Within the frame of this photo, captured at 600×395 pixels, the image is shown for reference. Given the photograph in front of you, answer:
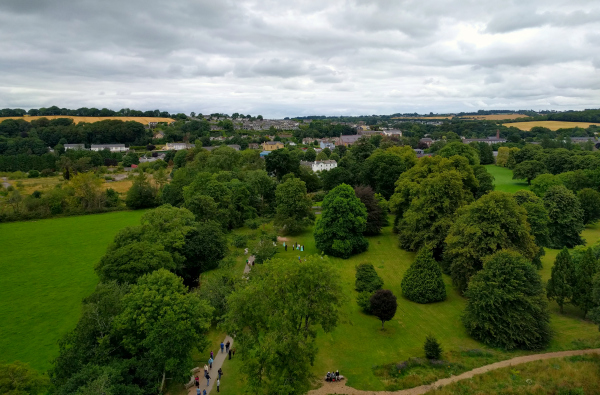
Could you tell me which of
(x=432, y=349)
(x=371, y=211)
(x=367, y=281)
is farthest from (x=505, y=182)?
(x=432, y=349)

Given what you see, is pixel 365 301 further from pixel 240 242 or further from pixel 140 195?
pixel 140 195

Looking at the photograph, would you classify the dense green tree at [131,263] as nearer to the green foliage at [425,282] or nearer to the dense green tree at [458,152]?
the green foliage at [425,282]

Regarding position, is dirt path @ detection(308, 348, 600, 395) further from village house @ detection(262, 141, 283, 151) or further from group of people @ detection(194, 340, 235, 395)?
village house @ detection(262, 141, 283, 151)

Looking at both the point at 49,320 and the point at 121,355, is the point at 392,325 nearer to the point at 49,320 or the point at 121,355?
the point at 121,355

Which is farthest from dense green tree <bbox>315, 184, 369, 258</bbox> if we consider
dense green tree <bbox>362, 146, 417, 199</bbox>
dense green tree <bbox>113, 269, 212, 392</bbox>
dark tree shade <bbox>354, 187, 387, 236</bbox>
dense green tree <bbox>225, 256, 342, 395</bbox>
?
dense green tree <bbox>113, 269, 212, 392</bbox>

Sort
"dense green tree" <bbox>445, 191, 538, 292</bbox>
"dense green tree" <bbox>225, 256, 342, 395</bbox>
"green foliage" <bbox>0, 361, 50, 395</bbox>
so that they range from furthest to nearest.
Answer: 1. "dense green tree" <bbox>445, 191, 538, 292</bbox>
2. "dense green tree" <bbox>225, 256, 342, 395</bbox>
3. "green foliage" <bbox>0, 361, 50, 395</bbox>
